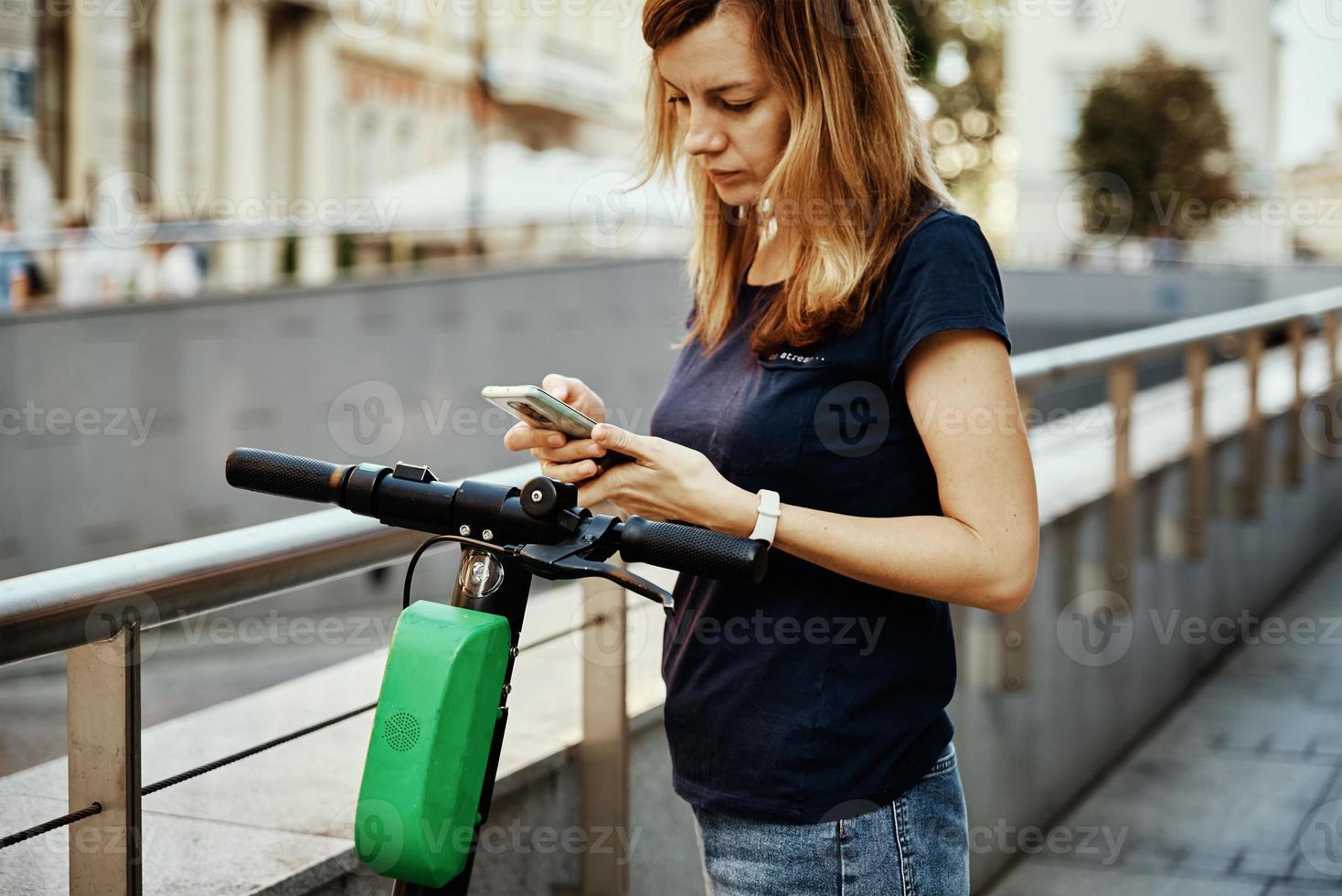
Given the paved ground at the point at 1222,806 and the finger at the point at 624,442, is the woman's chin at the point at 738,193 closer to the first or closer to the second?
the finger at the point at 624,442

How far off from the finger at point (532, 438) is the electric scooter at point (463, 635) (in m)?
0.16

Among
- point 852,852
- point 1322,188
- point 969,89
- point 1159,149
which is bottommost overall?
point 852,852

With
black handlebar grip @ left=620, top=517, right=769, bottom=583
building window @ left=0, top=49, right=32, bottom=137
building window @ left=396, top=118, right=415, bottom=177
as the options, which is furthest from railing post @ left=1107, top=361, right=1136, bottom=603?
building window @ left=396, top=118, right=415, bottom=177

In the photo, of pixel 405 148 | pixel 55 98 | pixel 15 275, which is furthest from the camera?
pixel 405 148

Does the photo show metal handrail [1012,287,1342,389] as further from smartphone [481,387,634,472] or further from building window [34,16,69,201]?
building window [34,16,69,201]

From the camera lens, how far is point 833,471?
6.23 feet

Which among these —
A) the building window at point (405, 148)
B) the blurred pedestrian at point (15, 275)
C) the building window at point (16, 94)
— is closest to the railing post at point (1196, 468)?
the blurred pedestrian at point (15, 275)

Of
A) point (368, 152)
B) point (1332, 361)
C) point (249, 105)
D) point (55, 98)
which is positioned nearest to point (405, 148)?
point (368, 152)

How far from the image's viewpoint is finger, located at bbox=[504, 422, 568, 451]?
5.86 feet

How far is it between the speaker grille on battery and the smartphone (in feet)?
1.12

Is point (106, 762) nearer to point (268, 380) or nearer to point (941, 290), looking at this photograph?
point (941, 290)

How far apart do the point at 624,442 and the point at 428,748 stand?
414 mm

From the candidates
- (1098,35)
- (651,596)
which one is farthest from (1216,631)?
(1098,35)

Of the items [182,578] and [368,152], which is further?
[368,152]
